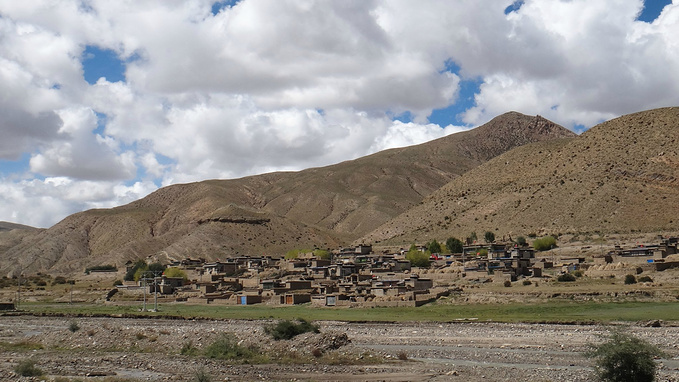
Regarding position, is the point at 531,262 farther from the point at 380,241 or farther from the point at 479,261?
the point at 380,241

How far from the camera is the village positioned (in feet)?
192

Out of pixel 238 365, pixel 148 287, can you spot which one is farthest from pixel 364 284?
pixel 238 365

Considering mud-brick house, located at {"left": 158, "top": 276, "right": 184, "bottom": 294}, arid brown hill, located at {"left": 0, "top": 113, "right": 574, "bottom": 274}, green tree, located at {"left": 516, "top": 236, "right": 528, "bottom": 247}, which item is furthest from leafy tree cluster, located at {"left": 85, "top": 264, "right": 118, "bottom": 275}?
green tree, located at {"left": 516, "top": 236, "right": 528, "bottom": 247}

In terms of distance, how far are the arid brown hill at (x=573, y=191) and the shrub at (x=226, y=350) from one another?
6456 centimetres

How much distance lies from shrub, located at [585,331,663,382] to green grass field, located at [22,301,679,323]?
1981cm

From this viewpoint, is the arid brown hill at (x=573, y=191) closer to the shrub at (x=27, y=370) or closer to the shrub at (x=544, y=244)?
the shrub at (x=544, y=244)

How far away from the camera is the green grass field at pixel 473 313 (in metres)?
41.3

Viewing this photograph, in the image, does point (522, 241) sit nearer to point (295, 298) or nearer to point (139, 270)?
point (295, 298)

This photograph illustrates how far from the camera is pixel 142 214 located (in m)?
198

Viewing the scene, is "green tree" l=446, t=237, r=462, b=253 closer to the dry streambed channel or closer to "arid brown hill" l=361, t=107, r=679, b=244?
"arid brown hill" l=361, t=107, r=679, b=244

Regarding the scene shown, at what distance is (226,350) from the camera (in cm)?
3055

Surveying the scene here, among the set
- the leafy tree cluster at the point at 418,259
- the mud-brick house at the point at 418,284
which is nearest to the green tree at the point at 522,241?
the leafy tree cluster at the point at 418,259

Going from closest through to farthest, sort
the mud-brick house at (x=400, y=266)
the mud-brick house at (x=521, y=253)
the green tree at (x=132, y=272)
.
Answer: the mud-brick house at (x=521, y=253) → the mud-brick house at (x=400, y=266) → the green tree at (x=132, y=272)

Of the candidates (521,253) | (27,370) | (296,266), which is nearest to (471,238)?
→ (296,266)
